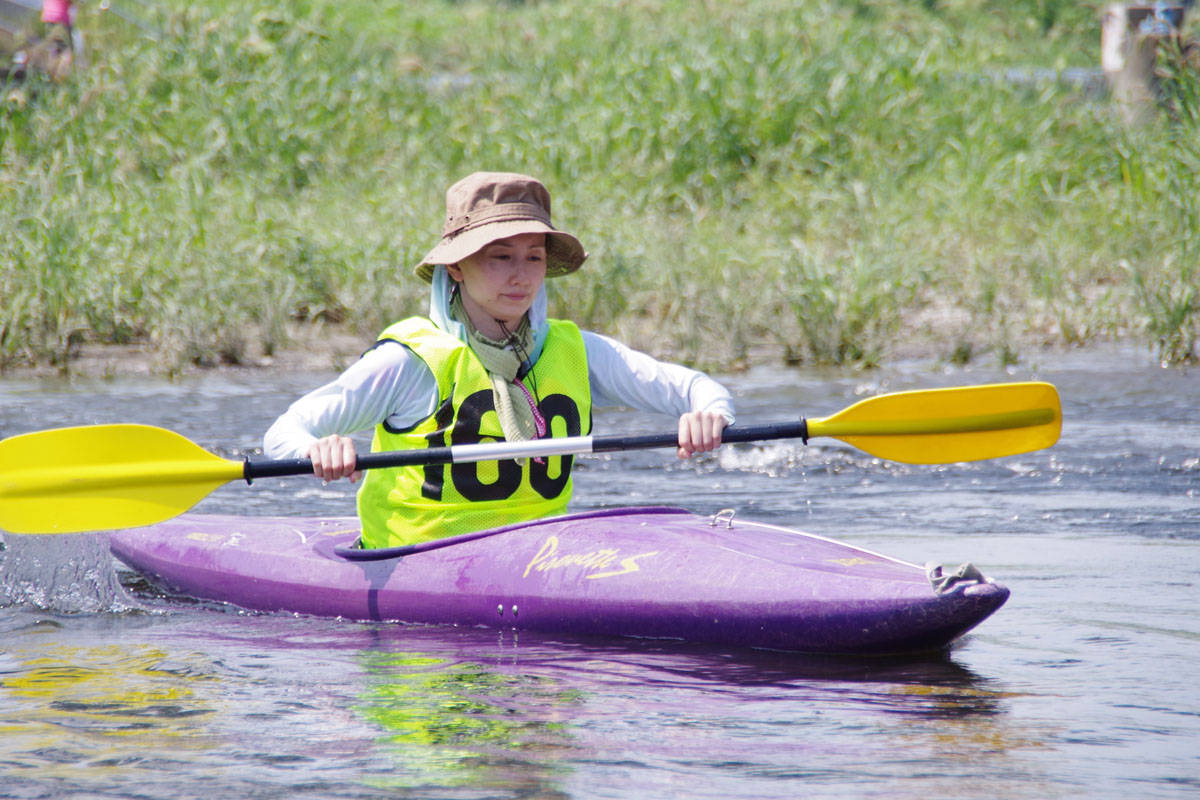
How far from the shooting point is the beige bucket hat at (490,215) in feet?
12.2

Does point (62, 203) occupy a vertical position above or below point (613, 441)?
above

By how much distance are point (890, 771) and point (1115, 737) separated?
50 centimetres

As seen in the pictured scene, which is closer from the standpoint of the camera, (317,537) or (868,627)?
(868,627)

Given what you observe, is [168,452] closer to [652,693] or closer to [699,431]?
[699,431]

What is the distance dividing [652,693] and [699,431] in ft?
2.09

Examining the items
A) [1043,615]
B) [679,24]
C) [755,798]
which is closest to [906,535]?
[1043,615]

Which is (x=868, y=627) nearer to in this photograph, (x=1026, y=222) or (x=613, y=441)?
(x=613, y=441)

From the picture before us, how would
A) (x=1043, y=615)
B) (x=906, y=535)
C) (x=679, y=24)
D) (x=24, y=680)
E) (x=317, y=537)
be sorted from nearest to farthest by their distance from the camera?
(x=24, y=680)
(x=1043, y=615)
(x=317, y=537)
(x=906, y=535)
(x=679, y=24)

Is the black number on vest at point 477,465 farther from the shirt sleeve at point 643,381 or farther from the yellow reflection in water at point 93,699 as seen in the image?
the yellow reflection in water at point 93,699

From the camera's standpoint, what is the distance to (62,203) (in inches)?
331

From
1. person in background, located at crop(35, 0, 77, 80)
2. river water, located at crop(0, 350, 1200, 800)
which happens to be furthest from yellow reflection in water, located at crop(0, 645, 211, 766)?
person in background, located at crop(35, 0, 77, 80)

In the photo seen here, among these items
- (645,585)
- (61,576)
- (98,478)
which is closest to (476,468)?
(645,585)

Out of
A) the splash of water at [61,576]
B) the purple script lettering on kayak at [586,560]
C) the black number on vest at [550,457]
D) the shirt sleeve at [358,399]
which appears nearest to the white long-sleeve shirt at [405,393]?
the shirt sleeve at [358,399]

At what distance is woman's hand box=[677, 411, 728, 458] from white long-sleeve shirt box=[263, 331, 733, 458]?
0.08 meters
